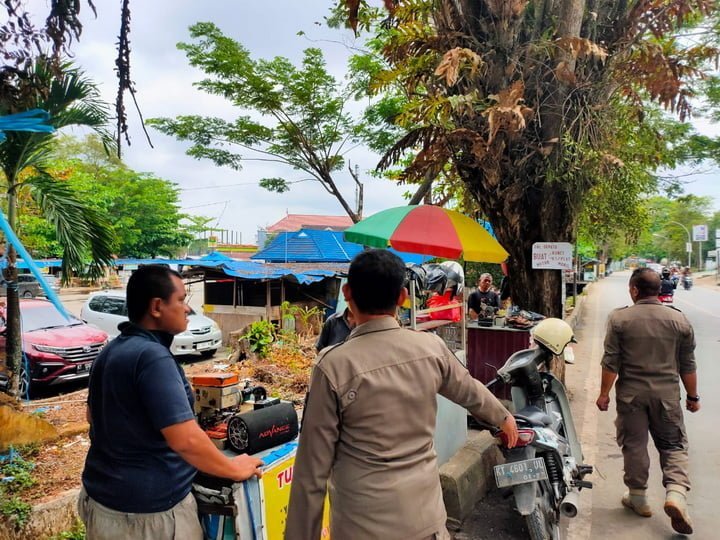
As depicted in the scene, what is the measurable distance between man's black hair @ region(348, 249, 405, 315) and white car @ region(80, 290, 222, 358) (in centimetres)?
1014

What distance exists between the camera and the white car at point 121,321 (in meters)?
11.2

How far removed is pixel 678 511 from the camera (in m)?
3.19

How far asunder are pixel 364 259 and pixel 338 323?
2179 mm

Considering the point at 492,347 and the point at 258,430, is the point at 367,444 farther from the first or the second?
the point at 492,347

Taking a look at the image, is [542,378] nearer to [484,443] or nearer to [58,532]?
[484,443]

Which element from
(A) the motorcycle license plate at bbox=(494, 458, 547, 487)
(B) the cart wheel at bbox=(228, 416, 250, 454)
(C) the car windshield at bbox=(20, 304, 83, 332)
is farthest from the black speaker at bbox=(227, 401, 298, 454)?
(C) the car windshield at bbox=(20, 304, 83, 332)

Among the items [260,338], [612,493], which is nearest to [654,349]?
[612,493]

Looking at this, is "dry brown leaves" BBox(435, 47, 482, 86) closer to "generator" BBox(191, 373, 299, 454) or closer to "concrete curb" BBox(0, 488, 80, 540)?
"generator" BBox(191, 373, 299, 454)

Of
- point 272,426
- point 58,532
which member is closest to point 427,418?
point 272,426

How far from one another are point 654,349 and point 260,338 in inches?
284

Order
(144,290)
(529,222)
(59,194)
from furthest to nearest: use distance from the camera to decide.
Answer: (529,222) → (59,194) → (144,290)

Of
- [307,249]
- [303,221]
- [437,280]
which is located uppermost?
[303,221]

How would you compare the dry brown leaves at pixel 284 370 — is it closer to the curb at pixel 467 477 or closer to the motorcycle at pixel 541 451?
the curb at pixel 467 477

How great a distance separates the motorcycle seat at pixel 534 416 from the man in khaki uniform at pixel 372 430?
1.66m
